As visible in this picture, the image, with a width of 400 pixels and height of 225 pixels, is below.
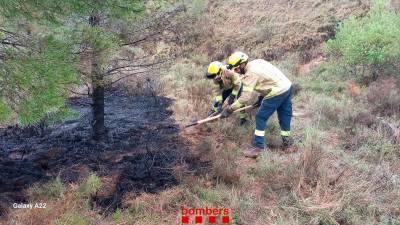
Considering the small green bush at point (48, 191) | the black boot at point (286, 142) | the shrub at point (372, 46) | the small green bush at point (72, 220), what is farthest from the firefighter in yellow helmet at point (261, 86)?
the shrub at point (372, 46)

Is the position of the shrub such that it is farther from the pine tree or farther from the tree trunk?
the tree trunk

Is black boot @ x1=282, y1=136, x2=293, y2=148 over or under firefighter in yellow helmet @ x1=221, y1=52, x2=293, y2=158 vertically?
under

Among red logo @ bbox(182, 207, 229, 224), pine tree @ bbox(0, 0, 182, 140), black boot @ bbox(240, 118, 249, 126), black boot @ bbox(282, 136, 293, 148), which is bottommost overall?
red logo @ bbox(182, 207, 229, 224)

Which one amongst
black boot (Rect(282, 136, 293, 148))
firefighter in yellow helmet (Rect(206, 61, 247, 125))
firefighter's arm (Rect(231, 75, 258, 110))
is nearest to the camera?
firefighter's arm (Rect(231, 75, 258, 110))

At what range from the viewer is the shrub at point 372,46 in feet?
28.8

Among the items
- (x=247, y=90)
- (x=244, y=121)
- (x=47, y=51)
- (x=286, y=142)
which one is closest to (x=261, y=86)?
(x=247, y=90)

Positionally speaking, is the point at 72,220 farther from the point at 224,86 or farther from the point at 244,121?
the point at 224,86

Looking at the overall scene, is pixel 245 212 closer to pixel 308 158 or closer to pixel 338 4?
pixel 308 158

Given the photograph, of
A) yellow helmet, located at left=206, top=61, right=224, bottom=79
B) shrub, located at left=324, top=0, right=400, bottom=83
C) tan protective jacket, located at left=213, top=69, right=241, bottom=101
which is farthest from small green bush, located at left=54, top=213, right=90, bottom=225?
shrub, located at left=324, top=0, right=400, bottom=83

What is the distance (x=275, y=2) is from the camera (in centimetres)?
1512

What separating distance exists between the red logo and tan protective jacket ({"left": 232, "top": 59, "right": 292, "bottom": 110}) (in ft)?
6.15

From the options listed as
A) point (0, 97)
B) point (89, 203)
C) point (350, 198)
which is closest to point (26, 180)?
point (89, 203)

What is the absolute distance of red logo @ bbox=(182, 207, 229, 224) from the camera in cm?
405

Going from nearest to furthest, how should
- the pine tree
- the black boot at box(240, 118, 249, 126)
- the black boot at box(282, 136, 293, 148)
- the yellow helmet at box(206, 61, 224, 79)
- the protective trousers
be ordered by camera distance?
→ the pine tree, the protective trousers, the black boot at box(282, 136, 293, 148), the yellow helmet at box(206, 61, 224, 79), the black boot at box(240, 118, 249, 126)
